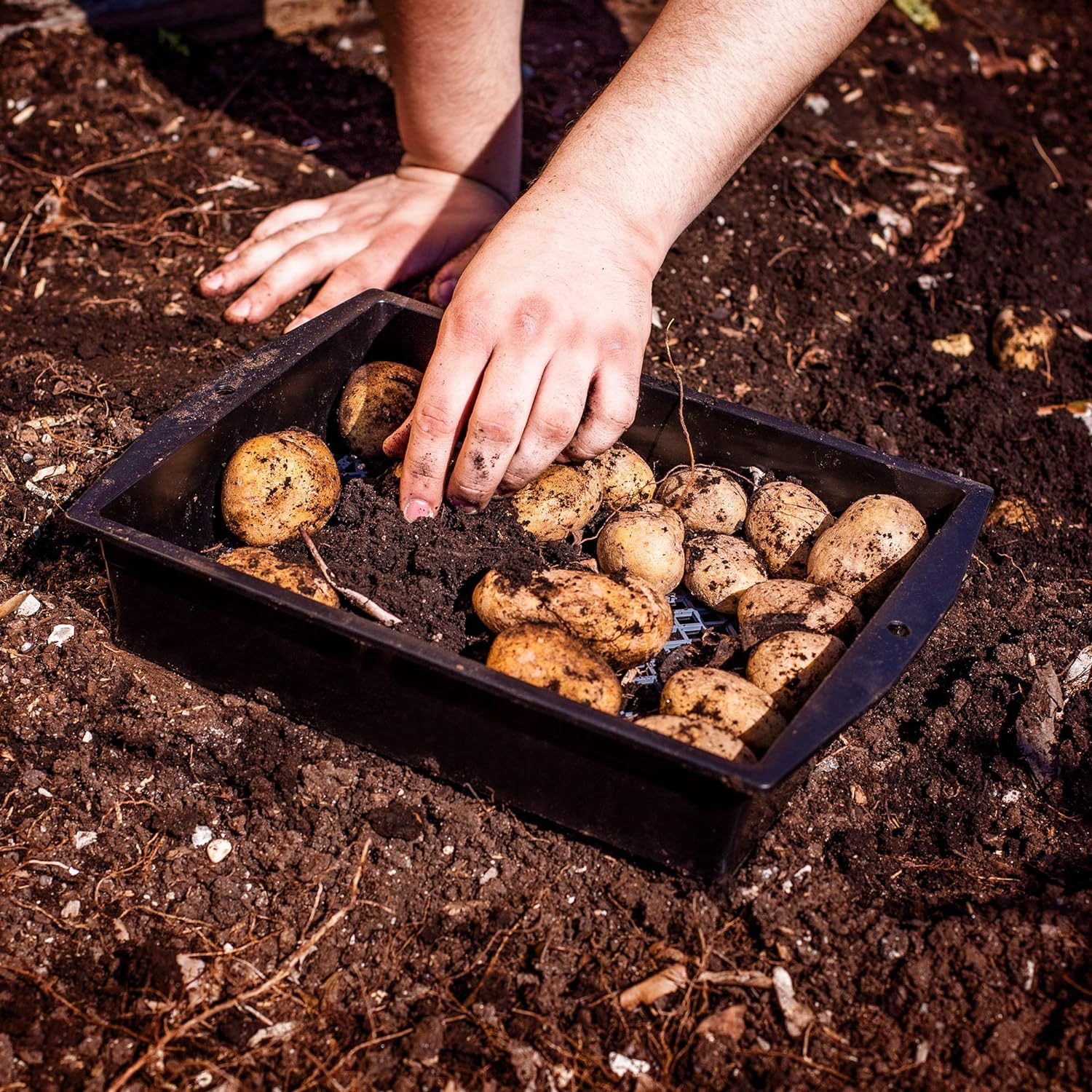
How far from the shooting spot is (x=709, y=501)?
2.19 m

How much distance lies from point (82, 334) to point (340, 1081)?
200 centimetres

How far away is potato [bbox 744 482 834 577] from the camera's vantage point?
2.14 m

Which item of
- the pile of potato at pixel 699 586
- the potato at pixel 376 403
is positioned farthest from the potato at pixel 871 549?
the potato at pixel 376 403

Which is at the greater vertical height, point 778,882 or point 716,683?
point 716,683

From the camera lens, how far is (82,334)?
9.02 feet

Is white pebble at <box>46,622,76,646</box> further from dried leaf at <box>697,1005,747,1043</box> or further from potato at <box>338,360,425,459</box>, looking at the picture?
dried leaf at <box>697,1005,747,1043</box>

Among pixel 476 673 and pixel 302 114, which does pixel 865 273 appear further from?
pixel 476 673

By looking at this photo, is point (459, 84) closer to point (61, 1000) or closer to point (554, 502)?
point (554, 502)

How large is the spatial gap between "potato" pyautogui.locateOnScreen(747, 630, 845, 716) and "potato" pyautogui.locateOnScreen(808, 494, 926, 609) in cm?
19

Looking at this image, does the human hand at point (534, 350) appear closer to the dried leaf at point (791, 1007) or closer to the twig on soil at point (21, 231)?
the dried leaf at point (791, 1007)

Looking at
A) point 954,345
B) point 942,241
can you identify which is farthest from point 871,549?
point 942,241

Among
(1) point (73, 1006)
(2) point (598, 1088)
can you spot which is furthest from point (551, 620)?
(1) point (73, 1006)

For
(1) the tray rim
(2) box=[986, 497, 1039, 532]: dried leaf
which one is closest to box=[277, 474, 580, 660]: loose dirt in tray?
(1) the tray rim

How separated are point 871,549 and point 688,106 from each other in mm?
897
